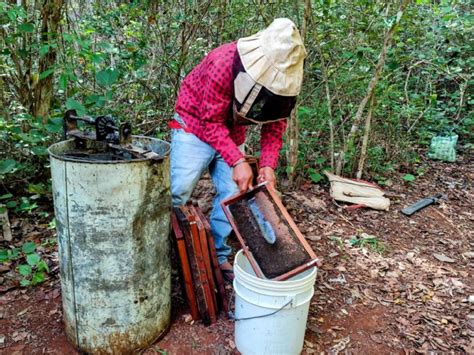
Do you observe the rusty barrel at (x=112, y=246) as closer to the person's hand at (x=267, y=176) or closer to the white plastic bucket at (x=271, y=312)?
the white plastic bucket at (x=271, y=312)

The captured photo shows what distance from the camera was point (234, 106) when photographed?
7.99ft

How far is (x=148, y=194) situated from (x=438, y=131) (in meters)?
6.22

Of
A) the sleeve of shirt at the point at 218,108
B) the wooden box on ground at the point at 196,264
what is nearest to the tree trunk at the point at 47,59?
the sleeve of shirt at the point at 218,108

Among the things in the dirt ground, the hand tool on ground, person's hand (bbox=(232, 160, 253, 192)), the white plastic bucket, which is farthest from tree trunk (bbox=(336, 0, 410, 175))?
the white plastic bucket

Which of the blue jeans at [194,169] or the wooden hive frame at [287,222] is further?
the blue jeans at [194,169]

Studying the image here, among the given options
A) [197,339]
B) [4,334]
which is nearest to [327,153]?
[197,339]

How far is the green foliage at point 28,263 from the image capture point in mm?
2354

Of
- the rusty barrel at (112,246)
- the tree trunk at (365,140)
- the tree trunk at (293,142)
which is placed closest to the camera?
the rusty barrel at (112,246)

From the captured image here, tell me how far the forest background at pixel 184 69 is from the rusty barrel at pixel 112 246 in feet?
4.36

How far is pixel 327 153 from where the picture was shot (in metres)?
5.28

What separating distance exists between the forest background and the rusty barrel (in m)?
1.33

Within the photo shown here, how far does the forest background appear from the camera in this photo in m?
3.56

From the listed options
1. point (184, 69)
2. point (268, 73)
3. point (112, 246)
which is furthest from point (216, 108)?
point (184, 69)

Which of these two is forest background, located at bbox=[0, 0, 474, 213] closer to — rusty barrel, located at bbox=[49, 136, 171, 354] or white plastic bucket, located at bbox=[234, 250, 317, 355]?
rusty barrel, located at bbox=[49, 136, 171, 354]
